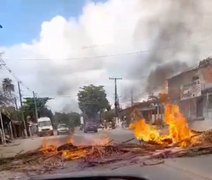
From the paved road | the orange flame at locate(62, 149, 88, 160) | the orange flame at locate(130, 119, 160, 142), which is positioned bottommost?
the paved road

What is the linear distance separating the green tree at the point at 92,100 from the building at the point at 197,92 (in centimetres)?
5481

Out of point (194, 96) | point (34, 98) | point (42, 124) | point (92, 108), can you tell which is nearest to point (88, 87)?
point (92, 108)

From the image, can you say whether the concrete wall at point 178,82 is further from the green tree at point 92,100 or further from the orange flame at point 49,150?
the green tree at point 92,100

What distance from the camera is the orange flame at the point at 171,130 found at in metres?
23.0

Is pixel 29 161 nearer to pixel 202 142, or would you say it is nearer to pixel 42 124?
pixel 202 142

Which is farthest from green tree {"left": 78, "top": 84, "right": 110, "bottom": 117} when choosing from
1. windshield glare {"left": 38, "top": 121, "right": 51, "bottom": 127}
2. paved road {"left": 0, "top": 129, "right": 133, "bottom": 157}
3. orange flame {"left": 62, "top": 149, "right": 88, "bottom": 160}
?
orange flame {"left": 62, "top": 149, "right": 88, "bottom": 160}

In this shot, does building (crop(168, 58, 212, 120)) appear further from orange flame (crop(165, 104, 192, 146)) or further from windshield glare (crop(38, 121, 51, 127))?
orange flame (crop(165, 104, 192, 146))

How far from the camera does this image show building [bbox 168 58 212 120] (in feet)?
163

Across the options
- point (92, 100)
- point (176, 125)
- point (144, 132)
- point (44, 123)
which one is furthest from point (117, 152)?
point (92, 100)

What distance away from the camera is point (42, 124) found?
235 feet

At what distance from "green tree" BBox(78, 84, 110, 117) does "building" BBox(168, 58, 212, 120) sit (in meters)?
54.8

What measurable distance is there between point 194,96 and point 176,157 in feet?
112

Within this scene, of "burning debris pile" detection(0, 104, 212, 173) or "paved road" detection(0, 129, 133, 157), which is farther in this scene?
"paved road" detection(0, 129, 133, 157)

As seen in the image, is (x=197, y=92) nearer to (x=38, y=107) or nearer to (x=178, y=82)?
(x=178, y=82)
